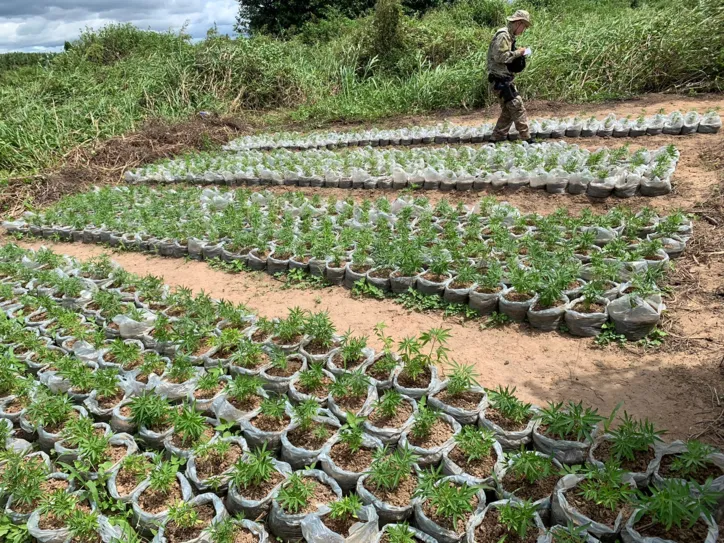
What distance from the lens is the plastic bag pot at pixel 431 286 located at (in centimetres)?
421

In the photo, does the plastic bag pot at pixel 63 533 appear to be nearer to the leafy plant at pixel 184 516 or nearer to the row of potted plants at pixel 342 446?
the row of potted plants at pixel 342 446

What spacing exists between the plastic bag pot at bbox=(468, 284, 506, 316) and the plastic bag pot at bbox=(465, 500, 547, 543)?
1.91m

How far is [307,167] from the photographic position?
25.9ft

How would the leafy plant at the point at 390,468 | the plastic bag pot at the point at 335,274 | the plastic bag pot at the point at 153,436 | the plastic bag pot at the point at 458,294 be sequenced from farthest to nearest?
1. the plastic bag pot at the point at 335,274
2. the plastic bag pot at the point at 458,294
3. the plastic bag pot at the point at 153,436
4. the leafy plant at the point at 390,468

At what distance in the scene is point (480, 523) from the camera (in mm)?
2230

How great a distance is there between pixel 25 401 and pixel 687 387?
448 centimetres

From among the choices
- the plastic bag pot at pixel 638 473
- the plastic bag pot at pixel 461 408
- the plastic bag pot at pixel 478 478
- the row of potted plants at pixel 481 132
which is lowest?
the plastic bag pot at pixel 478 478

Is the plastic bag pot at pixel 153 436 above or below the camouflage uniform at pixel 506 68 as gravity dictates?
below

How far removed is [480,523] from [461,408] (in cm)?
75

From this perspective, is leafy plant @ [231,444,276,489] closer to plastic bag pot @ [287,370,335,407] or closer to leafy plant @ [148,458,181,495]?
leafy plant @ [148,458,181,495]

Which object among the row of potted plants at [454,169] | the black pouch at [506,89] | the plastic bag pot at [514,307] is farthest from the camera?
the black pouch at [506,89]

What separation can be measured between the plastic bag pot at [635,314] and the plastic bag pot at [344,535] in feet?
7.67

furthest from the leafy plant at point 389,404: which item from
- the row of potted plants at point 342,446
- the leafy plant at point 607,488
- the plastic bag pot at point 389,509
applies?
the leafy plant at point 607,488

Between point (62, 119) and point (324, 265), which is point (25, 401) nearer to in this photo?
point (324, 265)
